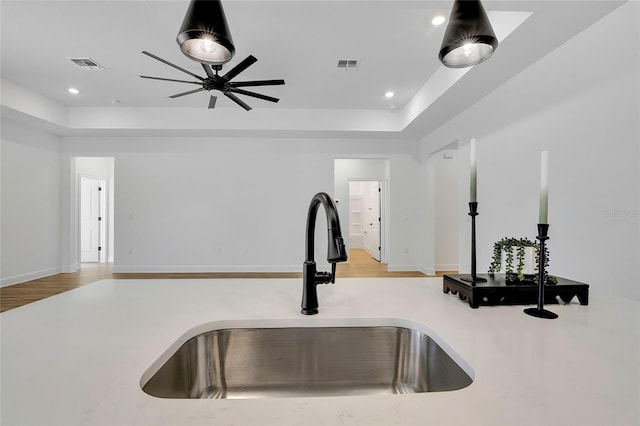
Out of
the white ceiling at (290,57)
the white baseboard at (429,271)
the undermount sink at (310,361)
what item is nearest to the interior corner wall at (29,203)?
the white ceiling at (290,57)

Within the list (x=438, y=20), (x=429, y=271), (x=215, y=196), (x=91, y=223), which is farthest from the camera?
(x=91, y=223)

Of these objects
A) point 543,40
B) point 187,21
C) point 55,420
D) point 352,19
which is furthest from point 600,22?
point 55,420

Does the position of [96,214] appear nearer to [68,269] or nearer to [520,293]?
[68,269]

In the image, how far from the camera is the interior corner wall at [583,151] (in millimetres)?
1929

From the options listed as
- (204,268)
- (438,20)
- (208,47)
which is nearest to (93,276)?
(204,268)

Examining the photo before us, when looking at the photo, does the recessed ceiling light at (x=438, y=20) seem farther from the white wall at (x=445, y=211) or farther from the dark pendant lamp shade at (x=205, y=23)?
the white wall at (x=445, y=211)

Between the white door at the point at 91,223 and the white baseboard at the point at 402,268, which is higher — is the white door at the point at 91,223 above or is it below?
above

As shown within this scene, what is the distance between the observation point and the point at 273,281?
51.7 inches

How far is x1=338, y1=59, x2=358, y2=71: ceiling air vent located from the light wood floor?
10.8 feet

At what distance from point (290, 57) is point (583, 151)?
2.85 metres

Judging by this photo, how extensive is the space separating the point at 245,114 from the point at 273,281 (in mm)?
4219

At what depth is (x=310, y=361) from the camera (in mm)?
840

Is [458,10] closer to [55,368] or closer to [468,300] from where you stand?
[468,300]

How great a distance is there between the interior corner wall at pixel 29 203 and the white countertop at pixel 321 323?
5113 millimetres
